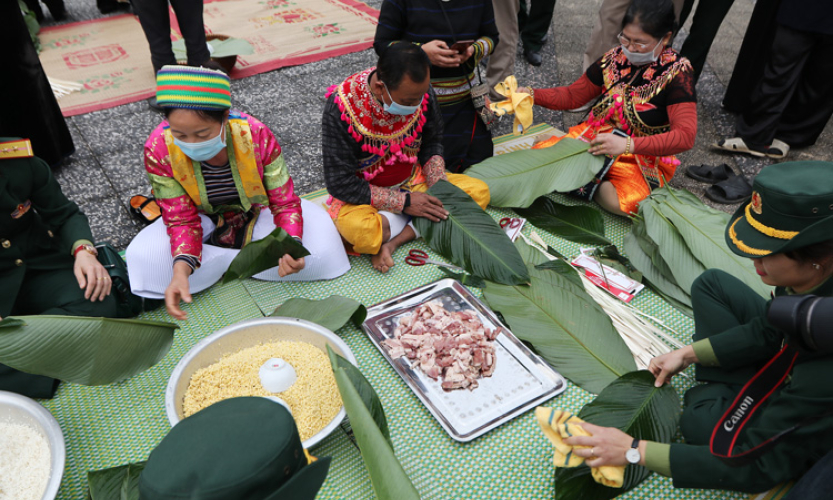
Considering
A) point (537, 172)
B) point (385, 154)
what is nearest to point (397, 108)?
point (385, 154)

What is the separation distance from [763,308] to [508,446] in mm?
929

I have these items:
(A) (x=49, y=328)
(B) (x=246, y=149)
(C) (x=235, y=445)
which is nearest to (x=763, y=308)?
(C) (x=235, y=445)

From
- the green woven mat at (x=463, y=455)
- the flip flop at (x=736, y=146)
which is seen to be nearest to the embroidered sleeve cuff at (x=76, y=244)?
the green woven mat at (x=463, y=455)

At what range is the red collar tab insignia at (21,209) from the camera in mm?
1885

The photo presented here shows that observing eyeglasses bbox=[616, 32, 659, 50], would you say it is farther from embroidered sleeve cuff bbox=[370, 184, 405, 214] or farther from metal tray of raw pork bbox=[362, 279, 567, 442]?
metal tray of raw pork bbox=[362, 279, 567, 442]

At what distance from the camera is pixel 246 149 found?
2.05m

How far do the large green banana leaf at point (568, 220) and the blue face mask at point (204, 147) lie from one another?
149cm

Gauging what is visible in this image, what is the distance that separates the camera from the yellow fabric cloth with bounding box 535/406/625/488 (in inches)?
53.6

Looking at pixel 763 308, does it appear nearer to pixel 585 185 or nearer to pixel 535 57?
pixel 585 185

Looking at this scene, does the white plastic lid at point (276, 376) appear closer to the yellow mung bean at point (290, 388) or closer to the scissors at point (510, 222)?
the yellow mung bean at point (290, 388)

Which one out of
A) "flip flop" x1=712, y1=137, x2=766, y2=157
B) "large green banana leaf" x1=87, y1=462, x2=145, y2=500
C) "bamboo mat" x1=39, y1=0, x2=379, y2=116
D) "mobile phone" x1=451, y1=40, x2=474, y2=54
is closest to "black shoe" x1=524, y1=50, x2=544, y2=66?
"bamboo mat" x1=39, y1=0, x2=379, y2=116

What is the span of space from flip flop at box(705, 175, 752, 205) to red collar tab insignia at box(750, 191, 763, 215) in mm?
1793

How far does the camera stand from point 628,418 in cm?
165

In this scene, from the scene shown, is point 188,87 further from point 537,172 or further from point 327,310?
point 537,172
